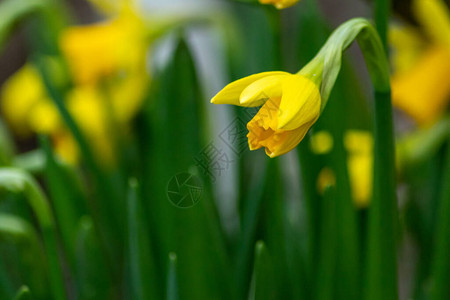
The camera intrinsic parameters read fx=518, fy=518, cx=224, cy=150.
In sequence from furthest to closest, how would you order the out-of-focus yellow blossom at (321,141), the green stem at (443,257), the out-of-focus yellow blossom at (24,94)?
the out-of-focus yellow blossom at (24,94)
the out-of-focus yellow blossom at (321,141)
the green stem at (443,257)

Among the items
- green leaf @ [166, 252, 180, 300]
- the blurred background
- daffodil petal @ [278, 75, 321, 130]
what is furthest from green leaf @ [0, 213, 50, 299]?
daffodil petal @ [278, 75, 321, 130]

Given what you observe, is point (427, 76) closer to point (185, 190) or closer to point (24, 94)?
point (185, 190)

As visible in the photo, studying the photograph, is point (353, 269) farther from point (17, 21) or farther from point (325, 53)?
point (17, 21)

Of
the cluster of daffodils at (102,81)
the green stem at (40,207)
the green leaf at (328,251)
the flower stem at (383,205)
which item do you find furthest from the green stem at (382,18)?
the cluster of daffodils at (102,81)

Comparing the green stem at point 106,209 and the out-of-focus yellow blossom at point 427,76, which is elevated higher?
the out-of-focus yellow blossom at point 427,76

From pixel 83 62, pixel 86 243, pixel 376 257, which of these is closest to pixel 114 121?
pixel 83 62

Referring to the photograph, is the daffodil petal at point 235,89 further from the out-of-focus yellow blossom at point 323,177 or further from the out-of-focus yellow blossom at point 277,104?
the out-of-focus yellow blossom at point 323,177
